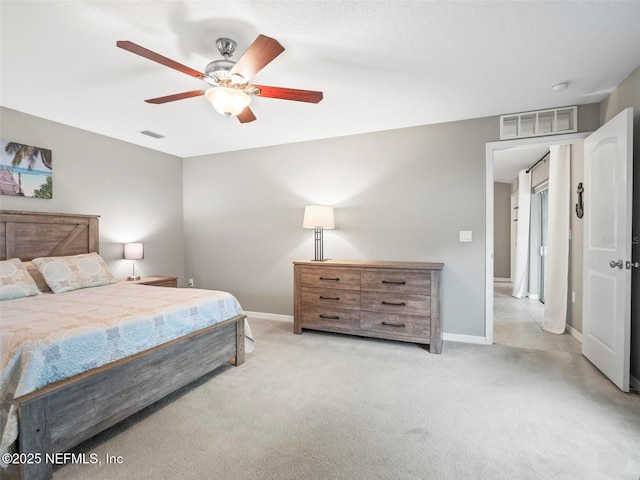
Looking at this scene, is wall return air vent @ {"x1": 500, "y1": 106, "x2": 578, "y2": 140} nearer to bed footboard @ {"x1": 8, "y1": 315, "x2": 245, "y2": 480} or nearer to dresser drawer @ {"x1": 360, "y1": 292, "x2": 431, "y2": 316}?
dresser drawer @ {"x1": 360, "y1": 292, "x2": 431, "y2": 316}

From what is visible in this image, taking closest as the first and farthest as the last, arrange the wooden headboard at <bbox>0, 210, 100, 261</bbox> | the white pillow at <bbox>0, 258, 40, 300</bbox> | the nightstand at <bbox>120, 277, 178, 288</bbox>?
the white pillow at <bbox>0, 258, 40, 300</bbox>, the wooden headboard at <bbox>0, 210, 100, 261</bbox>, the nightstand at <bbox>120, 277, 178, 288</bbox>

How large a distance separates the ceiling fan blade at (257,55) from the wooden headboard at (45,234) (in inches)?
111

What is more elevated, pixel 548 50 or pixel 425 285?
pixel 548 50

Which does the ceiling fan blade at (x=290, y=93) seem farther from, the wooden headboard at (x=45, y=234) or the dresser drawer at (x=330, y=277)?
the wooden headboard at (x=45, y=234)

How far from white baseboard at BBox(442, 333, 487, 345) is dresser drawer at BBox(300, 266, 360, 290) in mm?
1188

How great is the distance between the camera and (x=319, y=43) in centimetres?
214

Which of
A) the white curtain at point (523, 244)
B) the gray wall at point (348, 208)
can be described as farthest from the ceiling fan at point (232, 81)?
the white curtain at point (523, 244)

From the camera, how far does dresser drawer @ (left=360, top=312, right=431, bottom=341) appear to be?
3266mm

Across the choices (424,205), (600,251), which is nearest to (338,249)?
(424,205)

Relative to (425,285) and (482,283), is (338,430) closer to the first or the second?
(425,285)

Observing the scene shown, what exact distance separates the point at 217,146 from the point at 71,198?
6.14 ft

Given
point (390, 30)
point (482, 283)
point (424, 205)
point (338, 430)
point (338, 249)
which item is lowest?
point (338, 430)

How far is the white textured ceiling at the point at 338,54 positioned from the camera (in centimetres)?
185

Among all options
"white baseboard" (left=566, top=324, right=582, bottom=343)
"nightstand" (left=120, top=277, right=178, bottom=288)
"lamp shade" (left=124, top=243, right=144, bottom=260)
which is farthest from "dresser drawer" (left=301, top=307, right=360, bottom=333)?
"white baseboard" (left=566, top=324, right=582, bottom=343)
